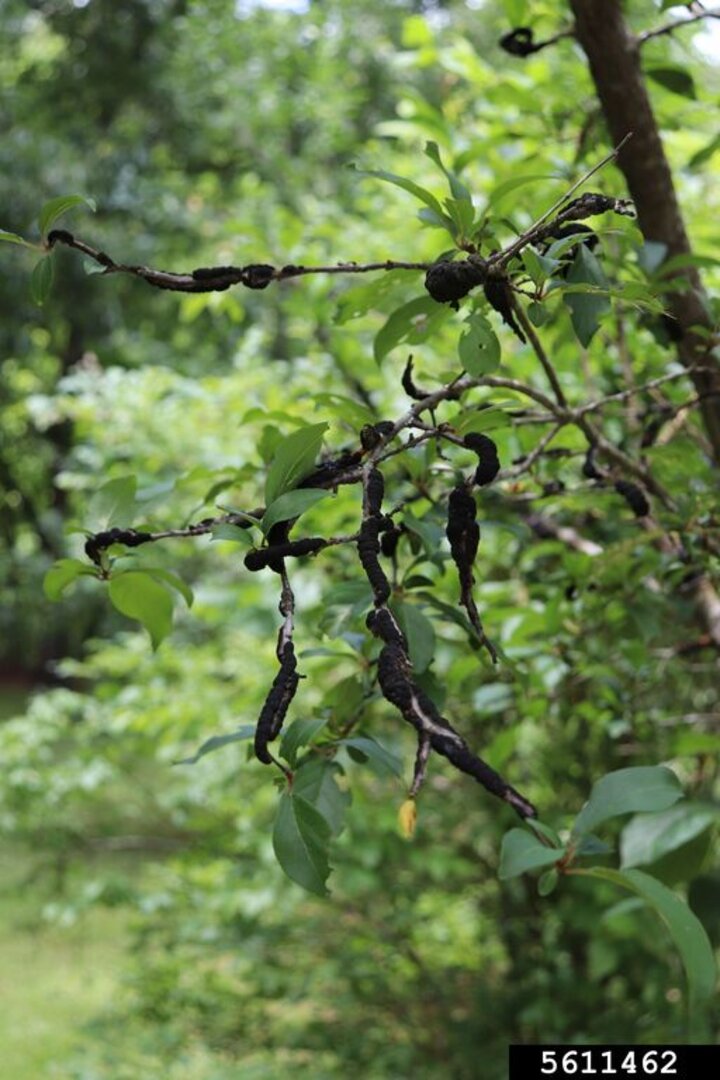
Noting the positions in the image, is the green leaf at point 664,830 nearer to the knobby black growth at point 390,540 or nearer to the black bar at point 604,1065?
→ the black bar at point 604,1065

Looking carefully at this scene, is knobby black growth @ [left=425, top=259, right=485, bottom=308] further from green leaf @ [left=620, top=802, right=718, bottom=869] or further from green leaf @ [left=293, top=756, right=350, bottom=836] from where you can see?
green leaf @ [left=620, top=802, right=718, bottom=869]

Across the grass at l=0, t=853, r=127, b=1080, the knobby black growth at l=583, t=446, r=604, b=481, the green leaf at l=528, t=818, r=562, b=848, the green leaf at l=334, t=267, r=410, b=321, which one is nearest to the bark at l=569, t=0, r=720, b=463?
the knobby black growth at l=583, t=446, r=604, b=481

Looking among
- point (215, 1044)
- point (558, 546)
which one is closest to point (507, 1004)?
point (215, 1044)

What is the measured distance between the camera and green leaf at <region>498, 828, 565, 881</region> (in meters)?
0.49

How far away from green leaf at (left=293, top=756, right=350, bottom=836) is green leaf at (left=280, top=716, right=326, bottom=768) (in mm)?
42

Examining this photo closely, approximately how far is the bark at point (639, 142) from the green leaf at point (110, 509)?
44 cm

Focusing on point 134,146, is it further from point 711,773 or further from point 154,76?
point 711,773

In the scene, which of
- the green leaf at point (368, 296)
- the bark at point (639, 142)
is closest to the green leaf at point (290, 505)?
the green leaf at point (368, 296)

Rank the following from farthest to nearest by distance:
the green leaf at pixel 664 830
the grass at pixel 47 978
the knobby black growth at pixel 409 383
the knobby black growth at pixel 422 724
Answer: the grass at pixel 47 978 → the green leaf at pixel 664 830 → the knobby black growth at pixel 409 383 → the knobby black growth at pixel 422 724

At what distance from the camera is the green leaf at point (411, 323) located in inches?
27.1

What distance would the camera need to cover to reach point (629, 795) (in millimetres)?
521

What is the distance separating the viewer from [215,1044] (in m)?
2.46

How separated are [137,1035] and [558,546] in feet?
6.60

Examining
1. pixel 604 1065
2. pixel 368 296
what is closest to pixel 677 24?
pixel 368 296
